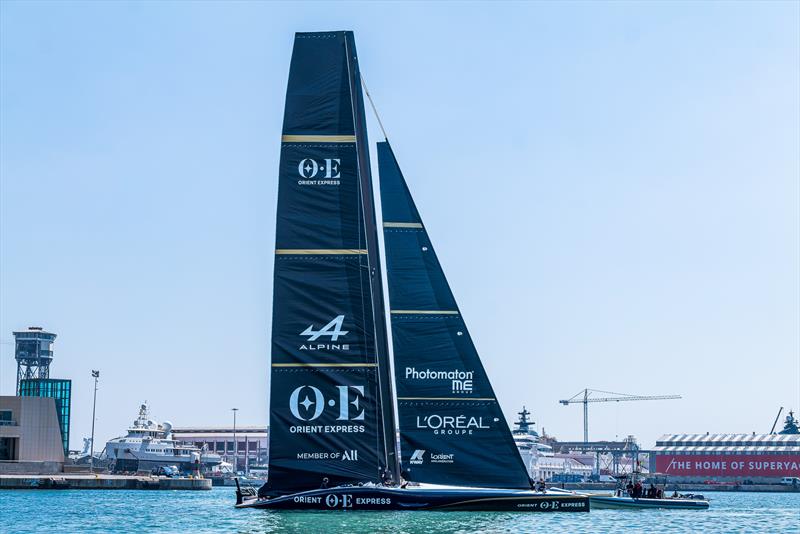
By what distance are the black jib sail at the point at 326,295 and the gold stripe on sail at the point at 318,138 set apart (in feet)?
0.10

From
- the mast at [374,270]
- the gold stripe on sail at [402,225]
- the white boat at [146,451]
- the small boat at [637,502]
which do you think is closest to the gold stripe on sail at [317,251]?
the mast at [374,270]

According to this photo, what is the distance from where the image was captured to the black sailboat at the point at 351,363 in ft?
122

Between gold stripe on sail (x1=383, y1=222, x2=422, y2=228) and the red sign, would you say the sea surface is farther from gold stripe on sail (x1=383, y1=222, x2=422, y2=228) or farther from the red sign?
the red sign

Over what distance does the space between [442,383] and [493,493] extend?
4.38 m

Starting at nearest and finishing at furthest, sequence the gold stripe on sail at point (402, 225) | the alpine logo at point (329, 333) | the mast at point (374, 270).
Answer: the alpine logo at point (329, 333) < the mast at point (374, 270) < the gold stripe on sail at point (402, 225)

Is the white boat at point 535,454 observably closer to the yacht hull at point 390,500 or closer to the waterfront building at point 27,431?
the waterfront building at point 27,431

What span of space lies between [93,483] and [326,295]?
6903 centimetres

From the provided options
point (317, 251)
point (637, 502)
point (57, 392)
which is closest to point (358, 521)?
point (317, 251)

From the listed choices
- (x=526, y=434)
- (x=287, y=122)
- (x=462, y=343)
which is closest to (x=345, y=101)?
(x=287, y=122)

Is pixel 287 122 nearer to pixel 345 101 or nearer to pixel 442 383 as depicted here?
pixel 345 101

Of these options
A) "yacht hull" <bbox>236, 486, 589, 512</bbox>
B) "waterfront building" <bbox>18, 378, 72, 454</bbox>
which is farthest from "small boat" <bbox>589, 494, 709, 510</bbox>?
"waterfront building" <bbox>18, 378, 72, 454</bbox>

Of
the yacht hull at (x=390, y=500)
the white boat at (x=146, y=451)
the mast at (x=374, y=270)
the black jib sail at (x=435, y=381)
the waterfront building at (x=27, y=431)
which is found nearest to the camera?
the yacht hull at (x=390, y=500)

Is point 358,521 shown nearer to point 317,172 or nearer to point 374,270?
point 374,270

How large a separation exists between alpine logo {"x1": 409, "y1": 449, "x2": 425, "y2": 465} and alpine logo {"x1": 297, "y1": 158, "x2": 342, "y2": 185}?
909 cm
